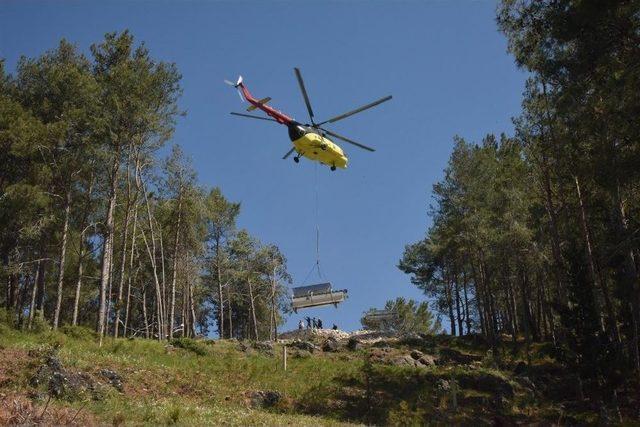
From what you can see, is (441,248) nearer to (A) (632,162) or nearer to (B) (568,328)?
(B) (568,328)

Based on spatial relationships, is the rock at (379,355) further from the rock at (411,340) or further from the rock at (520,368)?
the rock at (520,368)

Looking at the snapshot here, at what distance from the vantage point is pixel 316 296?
1075 inches

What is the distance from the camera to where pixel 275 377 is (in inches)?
878

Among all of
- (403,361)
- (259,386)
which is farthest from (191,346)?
(403,361)

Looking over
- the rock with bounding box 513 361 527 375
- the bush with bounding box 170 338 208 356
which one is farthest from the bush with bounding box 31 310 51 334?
the rock with bounding box 513 361 527 375

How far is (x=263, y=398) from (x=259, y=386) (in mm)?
1814

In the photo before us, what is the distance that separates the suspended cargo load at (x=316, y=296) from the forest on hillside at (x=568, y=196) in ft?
29.5

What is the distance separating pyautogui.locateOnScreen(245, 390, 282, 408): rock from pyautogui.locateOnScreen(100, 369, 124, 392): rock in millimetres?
4110

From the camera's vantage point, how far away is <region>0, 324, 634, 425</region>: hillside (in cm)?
1316

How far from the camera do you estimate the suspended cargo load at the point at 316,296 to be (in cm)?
2703

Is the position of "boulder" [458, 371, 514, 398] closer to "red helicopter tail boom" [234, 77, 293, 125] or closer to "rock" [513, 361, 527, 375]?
"rock" [513, 361, 527, 375]

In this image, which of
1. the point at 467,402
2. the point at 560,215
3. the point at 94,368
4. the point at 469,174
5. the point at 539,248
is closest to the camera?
the point at 94,368

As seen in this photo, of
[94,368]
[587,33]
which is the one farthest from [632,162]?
[94,368]

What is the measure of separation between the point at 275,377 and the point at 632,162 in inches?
564
